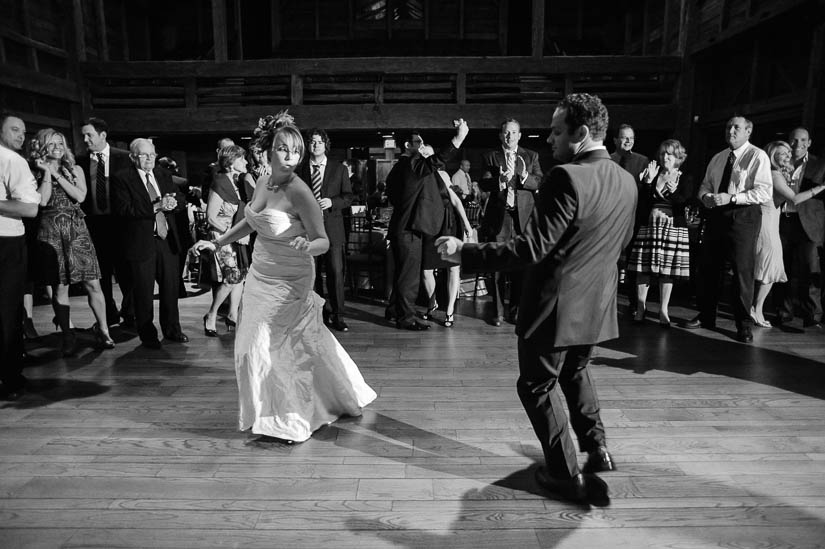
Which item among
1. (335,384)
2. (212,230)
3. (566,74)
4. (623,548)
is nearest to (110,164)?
(212,230)

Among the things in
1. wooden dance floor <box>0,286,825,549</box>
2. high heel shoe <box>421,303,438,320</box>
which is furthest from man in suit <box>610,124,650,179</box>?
high heel shoe <box>421,303,438,320</box>

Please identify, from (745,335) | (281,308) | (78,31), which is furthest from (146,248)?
(78,31)

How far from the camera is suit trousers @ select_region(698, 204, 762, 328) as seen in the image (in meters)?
4.57

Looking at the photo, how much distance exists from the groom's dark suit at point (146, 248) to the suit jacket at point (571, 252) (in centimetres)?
317

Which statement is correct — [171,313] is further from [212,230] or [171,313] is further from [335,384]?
[335,384]

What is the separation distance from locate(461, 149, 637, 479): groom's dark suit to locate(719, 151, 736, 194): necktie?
9.37ft

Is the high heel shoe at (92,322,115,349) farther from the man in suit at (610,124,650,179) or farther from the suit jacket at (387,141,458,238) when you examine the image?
the man in suit at (610,124,650,179)

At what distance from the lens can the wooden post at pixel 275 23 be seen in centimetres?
1189

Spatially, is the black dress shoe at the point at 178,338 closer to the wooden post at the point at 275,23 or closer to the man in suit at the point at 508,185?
the man in suit at the point at 508,185

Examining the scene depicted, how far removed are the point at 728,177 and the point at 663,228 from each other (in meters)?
0.67

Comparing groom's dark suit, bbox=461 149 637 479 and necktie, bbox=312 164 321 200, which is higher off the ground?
necktie, bbox=312 164 321 200


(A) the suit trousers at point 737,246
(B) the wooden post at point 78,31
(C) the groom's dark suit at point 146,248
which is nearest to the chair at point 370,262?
(C) the groom's dark suit at point 146,248

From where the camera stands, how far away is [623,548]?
196cm

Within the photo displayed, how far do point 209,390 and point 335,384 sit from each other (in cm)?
101
